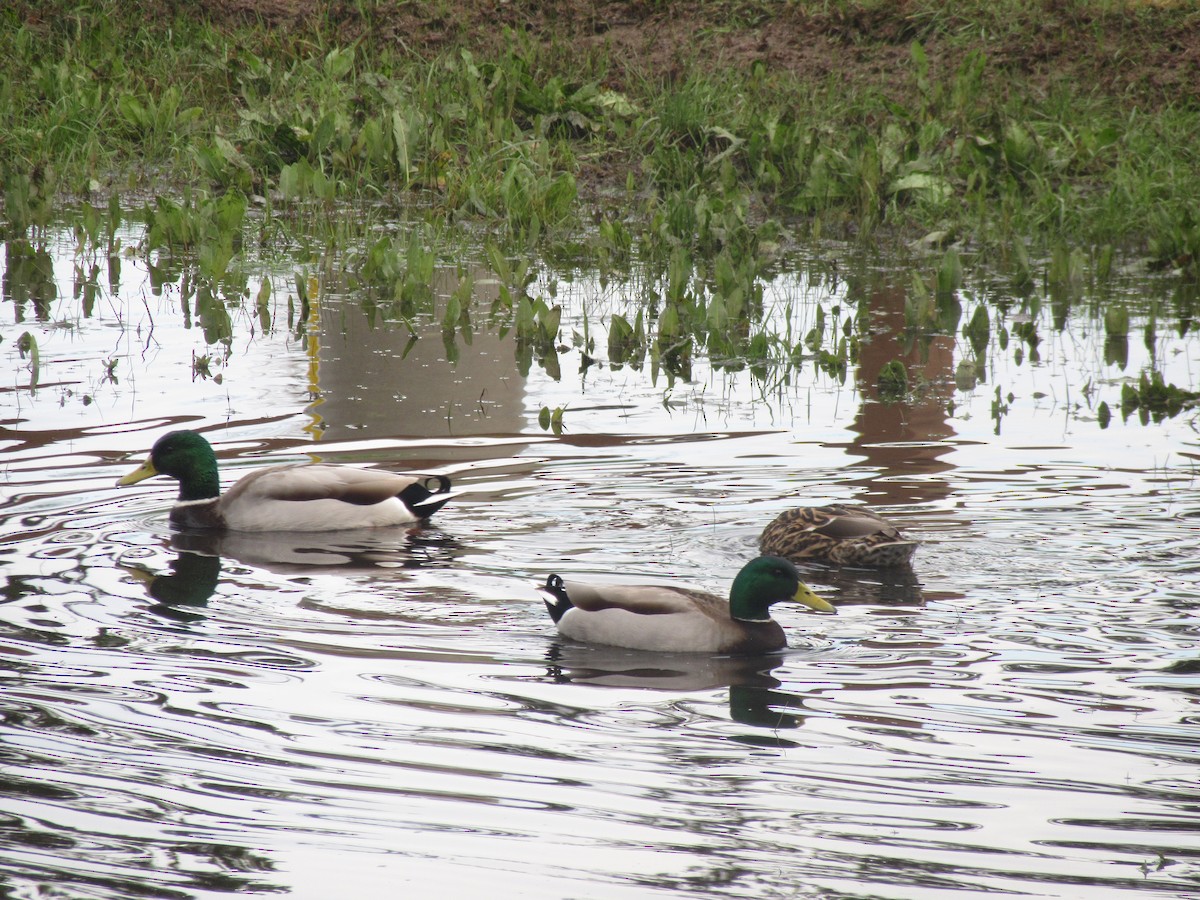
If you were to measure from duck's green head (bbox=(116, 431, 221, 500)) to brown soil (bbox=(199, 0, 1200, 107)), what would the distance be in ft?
31.7

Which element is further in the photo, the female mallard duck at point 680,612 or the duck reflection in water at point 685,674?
the female mallard duck at point 680,612

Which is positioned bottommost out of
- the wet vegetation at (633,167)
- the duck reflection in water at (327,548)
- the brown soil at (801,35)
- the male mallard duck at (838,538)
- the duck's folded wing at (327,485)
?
the duck reflection in water at (327,548)

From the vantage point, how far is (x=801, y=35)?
17531 millimetres

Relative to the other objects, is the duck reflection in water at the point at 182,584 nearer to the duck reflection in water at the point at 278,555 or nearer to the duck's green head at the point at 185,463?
the duck reflection in water at the point at 278,555

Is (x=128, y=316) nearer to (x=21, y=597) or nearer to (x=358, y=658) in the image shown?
(x=21, y=597)

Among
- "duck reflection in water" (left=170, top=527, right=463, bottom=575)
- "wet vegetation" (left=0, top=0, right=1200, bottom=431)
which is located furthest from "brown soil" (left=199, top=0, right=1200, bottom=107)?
"duck reflection in water" (left=170, top=527, right=463, bottom=575)

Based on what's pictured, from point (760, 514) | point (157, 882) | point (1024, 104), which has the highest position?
point (1024, 104)

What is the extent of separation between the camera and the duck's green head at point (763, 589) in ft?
19.8

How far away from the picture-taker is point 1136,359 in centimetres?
994

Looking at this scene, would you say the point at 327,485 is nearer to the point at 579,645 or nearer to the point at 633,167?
the point at 579,645

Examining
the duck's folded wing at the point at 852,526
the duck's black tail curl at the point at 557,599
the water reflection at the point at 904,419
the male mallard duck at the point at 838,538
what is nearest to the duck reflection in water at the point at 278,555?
the duck's black tail curl at the point at 557,599

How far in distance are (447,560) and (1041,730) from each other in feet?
9.07

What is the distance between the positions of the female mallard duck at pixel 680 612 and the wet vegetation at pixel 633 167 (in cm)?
262

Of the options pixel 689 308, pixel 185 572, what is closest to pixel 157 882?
pixel 185 572
